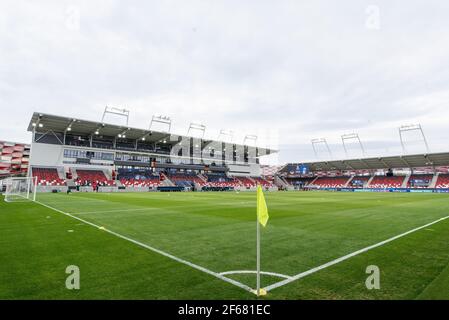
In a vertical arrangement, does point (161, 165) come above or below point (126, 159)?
below

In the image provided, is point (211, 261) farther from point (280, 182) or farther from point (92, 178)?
point (280, 182)

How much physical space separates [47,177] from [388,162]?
278ft

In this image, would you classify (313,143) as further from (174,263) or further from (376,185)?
(174,263)

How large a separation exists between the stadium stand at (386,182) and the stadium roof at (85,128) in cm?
6014

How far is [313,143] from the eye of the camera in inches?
3583

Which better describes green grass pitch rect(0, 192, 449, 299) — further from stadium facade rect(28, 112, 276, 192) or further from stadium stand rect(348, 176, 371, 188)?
stadium stand rect(348, 176, 371, 188)

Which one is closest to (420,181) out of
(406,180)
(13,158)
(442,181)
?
(406,180)

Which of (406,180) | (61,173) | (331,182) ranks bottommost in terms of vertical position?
(331,182)

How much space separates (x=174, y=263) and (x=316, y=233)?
590 cm

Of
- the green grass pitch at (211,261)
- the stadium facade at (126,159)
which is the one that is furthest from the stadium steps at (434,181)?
the green grass pitch at (211,261)

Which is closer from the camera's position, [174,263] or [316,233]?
[174,263]

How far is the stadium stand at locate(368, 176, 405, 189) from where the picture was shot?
237 ft

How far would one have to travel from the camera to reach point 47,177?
2051 inches
